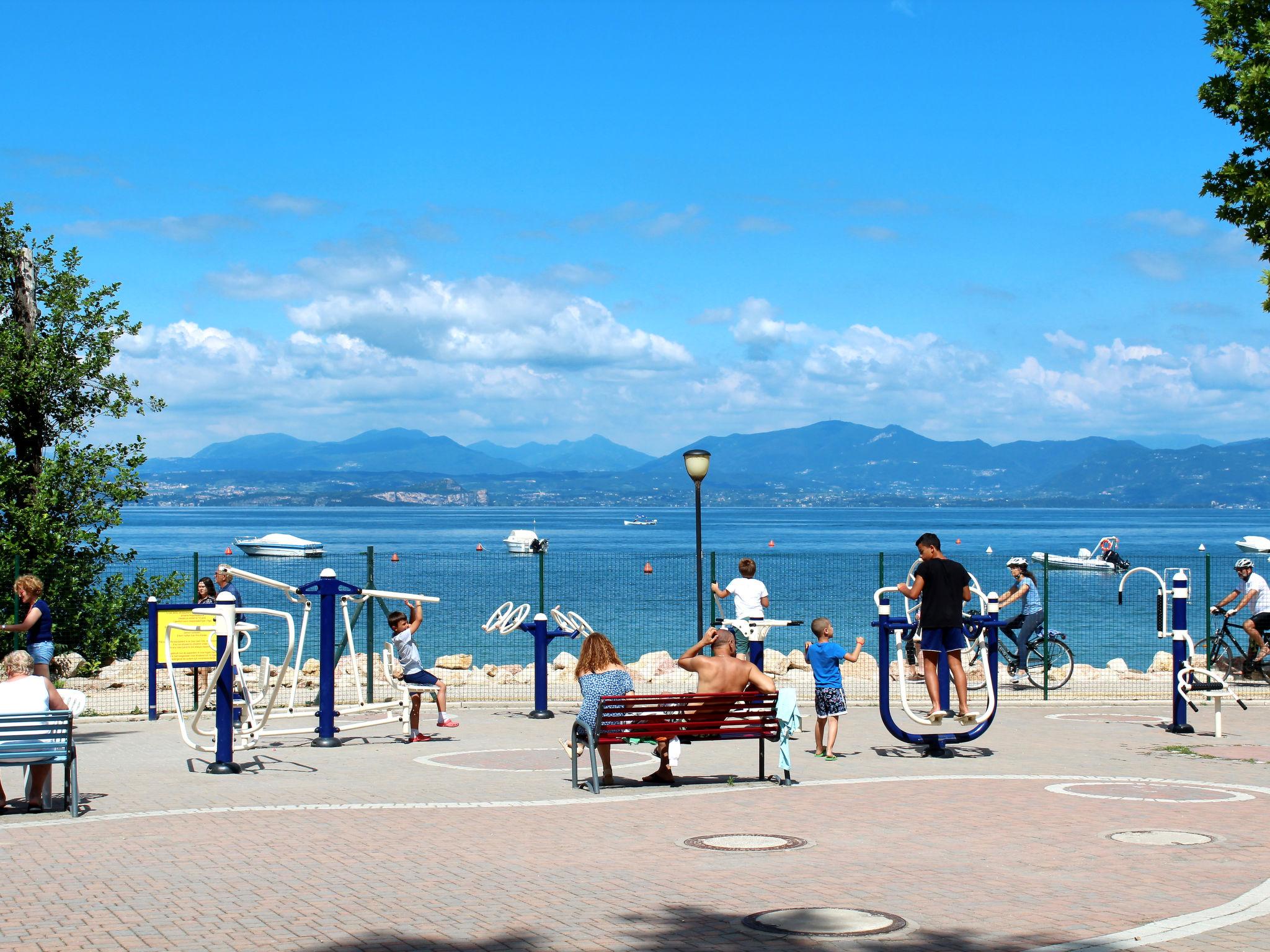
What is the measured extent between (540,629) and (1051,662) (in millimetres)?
10642

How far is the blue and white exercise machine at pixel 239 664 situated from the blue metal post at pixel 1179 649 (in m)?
8.06

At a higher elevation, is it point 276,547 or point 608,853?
point 276,547

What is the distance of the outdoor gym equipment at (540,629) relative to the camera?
16828 millimetres

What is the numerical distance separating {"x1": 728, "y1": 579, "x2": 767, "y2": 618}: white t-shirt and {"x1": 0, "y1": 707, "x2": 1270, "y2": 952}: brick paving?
9.69 ft

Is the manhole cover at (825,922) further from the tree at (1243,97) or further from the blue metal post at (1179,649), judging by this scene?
the tree at (1243,97)

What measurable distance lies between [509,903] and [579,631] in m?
9.74

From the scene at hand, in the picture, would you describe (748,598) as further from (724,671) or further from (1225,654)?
(1225,654)

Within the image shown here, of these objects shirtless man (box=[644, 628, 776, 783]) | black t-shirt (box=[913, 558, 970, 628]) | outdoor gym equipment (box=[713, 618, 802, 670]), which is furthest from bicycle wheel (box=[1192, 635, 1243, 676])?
shirtless man (box=[644, 628, 776, 783])

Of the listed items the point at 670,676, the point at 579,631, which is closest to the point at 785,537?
the point at 670,676

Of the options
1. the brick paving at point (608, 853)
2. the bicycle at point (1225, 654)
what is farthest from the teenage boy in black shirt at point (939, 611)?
the bicycle at point (1225, 654)

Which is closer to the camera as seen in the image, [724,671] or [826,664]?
[724,671]

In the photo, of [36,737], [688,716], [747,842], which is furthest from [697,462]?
[36,737]

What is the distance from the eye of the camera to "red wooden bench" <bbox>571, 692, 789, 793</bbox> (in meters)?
11.5

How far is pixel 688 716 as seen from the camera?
1170cm
